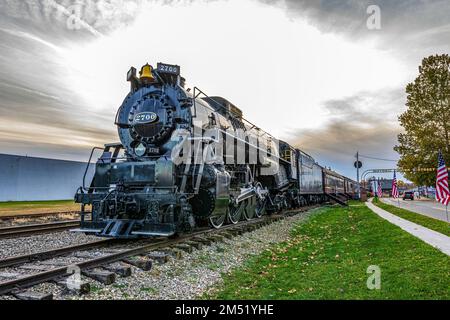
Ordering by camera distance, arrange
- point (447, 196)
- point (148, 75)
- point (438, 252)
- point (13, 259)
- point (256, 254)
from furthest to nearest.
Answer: point (447, 196) → point (148, 75) → point (256, 254) → point (438, 252) → point (13, 259)

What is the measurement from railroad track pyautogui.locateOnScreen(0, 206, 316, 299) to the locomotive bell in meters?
4.07

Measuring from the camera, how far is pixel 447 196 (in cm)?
1310

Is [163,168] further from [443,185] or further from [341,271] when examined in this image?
[443,185]

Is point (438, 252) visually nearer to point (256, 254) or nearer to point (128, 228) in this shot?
point (256, 254)

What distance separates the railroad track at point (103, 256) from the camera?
180 inches

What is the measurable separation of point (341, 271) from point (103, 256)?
3969 millimetres

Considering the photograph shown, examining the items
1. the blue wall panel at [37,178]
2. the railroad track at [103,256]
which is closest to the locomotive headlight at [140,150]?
the railroad track at [103,256]

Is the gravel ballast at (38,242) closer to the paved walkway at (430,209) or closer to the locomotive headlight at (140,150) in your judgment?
the locomotive headlight at (140,150)

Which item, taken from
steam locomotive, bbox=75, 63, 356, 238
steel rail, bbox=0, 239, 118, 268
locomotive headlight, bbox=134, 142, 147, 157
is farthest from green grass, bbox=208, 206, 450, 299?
locomotive headlight, bbox=134, 142, 147, 157

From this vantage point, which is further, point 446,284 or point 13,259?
point 13,259

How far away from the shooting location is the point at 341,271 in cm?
595

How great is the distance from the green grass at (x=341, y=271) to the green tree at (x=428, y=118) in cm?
2618
